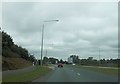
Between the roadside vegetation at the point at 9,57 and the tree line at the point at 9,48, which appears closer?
the roadside vegetation at the point at 9,57

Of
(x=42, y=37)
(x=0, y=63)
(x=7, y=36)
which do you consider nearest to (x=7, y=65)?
(x=0, y=63)

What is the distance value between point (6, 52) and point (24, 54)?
32.3 metres

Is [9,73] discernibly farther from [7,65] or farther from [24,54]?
[24,54]

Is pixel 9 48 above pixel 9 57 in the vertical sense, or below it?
above

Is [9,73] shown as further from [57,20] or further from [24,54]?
[24,54]

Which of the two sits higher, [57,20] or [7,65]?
[57,20]

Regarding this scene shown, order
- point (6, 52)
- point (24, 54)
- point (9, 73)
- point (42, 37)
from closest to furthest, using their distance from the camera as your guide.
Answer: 1. point (9, 73)
2. point (42, 37)
3. point (6, 52)
4. point (24, 54)

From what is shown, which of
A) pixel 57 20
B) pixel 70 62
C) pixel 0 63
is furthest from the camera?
pixel 70 62

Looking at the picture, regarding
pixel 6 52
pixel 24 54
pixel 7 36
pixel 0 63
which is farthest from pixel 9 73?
pixel 24 54

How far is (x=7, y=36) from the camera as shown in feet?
256

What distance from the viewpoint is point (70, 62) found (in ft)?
561

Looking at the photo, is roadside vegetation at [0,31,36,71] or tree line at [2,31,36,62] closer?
roadside vegetation at [0,31,36,71]

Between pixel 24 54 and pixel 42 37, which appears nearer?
pixel 42 37

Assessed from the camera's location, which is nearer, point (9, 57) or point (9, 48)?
point (9, 57)
